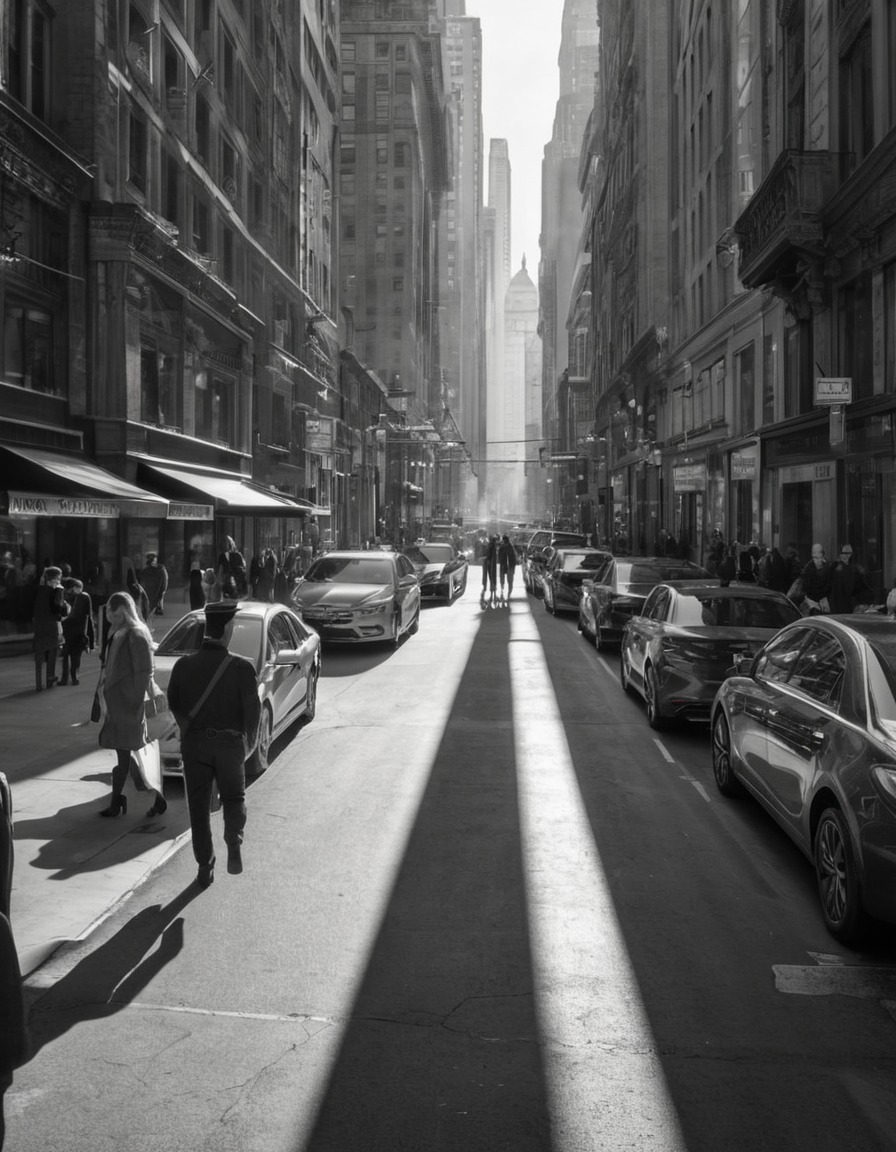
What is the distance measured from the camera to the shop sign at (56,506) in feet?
50.9

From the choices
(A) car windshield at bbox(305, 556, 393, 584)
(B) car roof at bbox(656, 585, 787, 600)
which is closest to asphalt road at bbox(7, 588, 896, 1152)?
(B) car roof at bbox(656, 585, 787, 600)

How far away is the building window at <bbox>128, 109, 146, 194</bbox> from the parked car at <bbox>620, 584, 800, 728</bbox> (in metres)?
19.1

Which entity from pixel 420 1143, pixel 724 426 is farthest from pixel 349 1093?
pixel 724 426

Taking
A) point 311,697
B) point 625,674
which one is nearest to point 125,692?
point 311,697

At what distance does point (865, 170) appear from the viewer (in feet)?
64.2

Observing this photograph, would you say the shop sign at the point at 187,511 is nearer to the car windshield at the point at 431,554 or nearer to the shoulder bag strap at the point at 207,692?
the car windshield at the point at 431,554

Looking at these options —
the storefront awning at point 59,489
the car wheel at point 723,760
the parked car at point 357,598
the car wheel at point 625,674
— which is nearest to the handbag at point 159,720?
the car wheel at point 723,760

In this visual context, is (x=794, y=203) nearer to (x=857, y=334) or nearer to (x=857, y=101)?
(x=857, y=101)

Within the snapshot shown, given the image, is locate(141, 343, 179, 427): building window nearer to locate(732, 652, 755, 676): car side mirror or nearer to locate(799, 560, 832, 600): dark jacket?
locate(799, 560, 832, 600): dark jacket

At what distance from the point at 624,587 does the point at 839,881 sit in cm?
1268

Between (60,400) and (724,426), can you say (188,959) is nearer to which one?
(60,400)

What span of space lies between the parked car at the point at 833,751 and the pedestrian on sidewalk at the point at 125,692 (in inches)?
173

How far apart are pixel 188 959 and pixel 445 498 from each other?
16283cm

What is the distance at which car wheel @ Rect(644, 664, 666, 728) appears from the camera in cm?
1113
